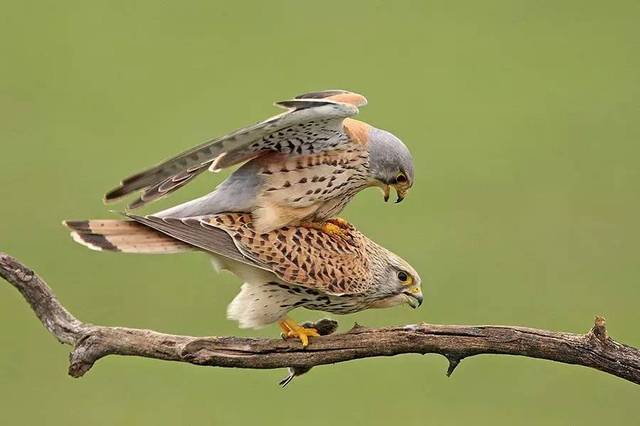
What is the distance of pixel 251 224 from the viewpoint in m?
5.50

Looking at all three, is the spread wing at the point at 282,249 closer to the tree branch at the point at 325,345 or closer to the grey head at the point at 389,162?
the tree branch at the point at 325,345

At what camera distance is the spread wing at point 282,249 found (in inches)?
210

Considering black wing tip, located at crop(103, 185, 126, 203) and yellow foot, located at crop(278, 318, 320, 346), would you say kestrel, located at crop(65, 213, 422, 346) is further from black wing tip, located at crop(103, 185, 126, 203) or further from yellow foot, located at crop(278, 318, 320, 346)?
black wing tip, located at crop(103, 185, 126, 203)

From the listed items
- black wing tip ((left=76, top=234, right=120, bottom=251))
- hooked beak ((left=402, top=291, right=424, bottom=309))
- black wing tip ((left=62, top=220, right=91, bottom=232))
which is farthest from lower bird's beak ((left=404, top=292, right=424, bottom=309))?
black wing tip ((left=62, top=220, right=91, bottom=232))

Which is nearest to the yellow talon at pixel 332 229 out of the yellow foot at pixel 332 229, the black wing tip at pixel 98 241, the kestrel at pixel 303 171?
the yellow foot at pixel 332 229

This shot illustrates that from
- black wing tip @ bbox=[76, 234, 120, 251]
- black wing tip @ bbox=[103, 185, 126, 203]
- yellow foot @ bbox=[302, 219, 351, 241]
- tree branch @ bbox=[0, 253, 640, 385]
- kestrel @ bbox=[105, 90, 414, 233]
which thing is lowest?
tree branch @ bbox=[0, 253, 640, 385]

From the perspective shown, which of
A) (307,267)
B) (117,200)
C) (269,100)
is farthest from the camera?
Result: (269,100)

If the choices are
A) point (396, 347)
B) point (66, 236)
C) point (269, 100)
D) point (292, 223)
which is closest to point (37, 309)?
point (292, 223)

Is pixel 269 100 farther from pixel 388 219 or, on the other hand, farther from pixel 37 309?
pixel 37 309

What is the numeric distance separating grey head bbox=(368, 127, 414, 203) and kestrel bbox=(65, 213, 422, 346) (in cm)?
37

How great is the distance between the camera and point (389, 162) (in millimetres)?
5461

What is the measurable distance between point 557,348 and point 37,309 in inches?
84.1

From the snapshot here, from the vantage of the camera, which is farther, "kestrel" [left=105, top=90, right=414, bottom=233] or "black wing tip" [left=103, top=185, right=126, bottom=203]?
"kestrel" [left=105, top=90, right=414, bottom=233]

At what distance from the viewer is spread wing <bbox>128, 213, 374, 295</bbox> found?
5336mm
